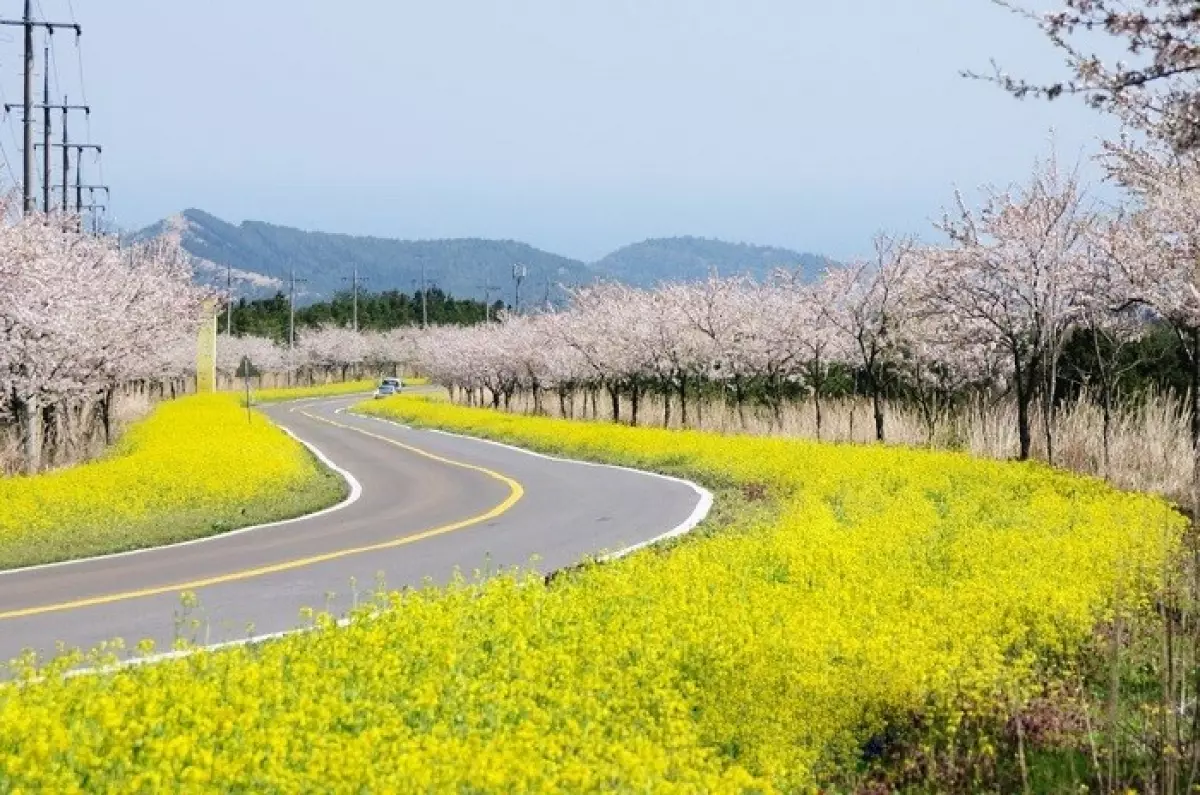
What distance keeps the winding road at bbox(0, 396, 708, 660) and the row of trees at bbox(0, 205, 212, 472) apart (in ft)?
20.9

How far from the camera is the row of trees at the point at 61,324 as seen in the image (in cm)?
2159

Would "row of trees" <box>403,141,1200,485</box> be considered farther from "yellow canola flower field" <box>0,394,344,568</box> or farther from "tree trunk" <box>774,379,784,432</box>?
"yellow canola flower field" <box>0,394,344,568</box>

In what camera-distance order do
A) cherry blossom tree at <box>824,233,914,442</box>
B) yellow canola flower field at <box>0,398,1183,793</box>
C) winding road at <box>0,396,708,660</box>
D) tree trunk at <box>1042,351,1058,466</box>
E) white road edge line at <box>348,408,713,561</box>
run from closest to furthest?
yellow canola flower field at <box>0,398,1183,793</box>
winding road at <box>0,396,708,660</box>
white road edge line at <box>348,408,713,561</box>
tree trunk at <box>1042,351,1058,466</box>
cherry blossom tree at <box>824,233,914,442</box>

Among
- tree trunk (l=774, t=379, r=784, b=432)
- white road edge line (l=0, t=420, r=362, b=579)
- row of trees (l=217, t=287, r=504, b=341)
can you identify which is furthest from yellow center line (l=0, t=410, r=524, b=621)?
row of trees (l=217, t=287, r=504, b=341)

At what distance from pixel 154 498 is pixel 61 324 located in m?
6.30

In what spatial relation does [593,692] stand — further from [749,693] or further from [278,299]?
[278,299]

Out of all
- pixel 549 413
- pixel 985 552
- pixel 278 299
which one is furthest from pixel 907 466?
pixel 278 299

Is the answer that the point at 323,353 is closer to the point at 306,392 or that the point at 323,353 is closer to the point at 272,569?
the point at 306,392

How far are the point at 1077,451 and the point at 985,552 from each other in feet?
32.8

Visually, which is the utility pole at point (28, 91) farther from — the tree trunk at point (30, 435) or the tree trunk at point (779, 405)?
the tree trunk at point (779, 405)

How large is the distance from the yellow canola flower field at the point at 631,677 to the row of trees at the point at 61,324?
14.4m

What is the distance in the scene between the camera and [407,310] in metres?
136

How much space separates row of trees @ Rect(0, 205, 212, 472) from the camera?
21.6 metres

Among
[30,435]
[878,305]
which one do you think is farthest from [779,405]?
[30,435]
